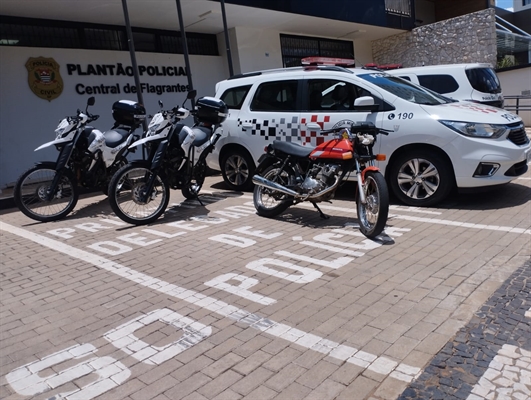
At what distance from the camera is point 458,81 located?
10.1 meters

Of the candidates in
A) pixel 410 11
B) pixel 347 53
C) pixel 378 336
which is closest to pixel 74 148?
pixel 378 336

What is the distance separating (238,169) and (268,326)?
4977 millimetres

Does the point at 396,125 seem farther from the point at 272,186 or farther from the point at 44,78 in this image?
the point at 44,78

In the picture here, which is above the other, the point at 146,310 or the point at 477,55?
the point at 477,55

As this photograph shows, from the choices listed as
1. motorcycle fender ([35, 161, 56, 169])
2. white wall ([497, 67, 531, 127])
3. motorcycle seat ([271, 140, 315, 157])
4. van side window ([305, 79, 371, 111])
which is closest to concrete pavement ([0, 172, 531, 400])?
motorcycle seat ([271, 140, 315, 157])

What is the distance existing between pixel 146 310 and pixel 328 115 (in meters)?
4.26

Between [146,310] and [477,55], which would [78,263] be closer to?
[146,310]

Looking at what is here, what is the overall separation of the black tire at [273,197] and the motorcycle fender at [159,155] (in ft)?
4.55

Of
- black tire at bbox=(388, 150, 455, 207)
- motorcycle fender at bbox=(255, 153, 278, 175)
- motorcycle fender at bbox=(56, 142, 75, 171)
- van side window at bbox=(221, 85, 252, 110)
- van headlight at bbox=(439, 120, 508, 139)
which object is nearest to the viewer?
van headlight at bbox=(439, 120, 508, 139)

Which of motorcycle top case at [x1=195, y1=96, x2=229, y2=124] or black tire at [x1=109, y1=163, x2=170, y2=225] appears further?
motorcycle top case at [x1=195, y1=96, x2=229, y2=124]

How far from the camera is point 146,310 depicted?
3.67 m

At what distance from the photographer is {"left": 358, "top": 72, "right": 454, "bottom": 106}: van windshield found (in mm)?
6449

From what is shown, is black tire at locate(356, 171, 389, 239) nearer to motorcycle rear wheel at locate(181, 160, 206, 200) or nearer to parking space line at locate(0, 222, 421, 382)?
parking space line at locate(0, 222, 421, 382)

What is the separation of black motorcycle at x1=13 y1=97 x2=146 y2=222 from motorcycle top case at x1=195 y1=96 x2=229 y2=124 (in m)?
0.98
